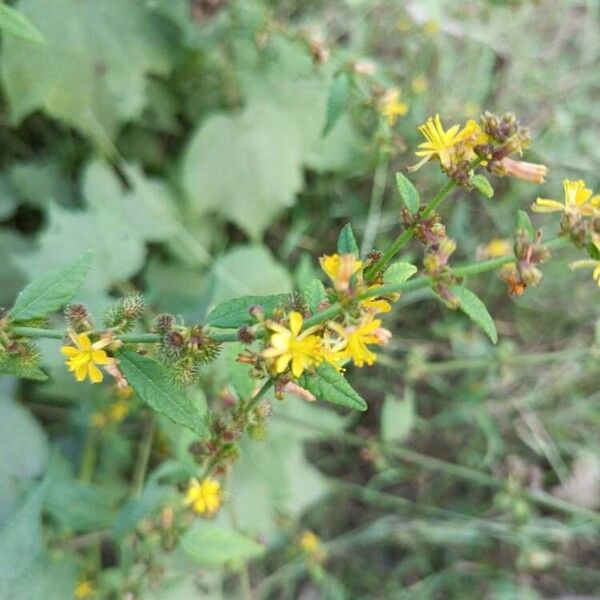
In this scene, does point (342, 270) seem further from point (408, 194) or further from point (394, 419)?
point (394, 419)

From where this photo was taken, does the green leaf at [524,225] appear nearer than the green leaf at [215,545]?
Yes

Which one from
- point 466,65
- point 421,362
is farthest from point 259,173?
point 466,65

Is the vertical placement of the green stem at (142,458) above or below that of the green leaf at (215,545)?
above

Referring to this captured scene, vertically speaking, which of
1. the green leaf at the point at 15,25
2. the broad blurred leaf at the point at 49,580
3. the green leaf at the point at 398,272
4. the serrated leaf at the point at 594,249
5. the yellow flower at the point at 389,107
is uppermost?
the yellow flower at the point at 389,107

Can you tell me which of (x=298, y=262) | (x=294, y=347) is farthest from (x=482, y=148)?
(x=298, y=262)

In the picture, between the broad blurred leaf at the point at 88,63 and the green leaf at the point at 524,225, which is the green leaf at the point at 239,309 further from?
the broad blurred leaf at the point at 88,63

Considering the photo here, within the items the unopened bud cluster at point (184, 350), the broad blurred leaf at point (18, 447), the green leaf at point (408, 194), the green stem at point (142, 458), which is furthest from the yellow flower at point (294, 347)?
the broad blurred leaf at point (18, 447)
